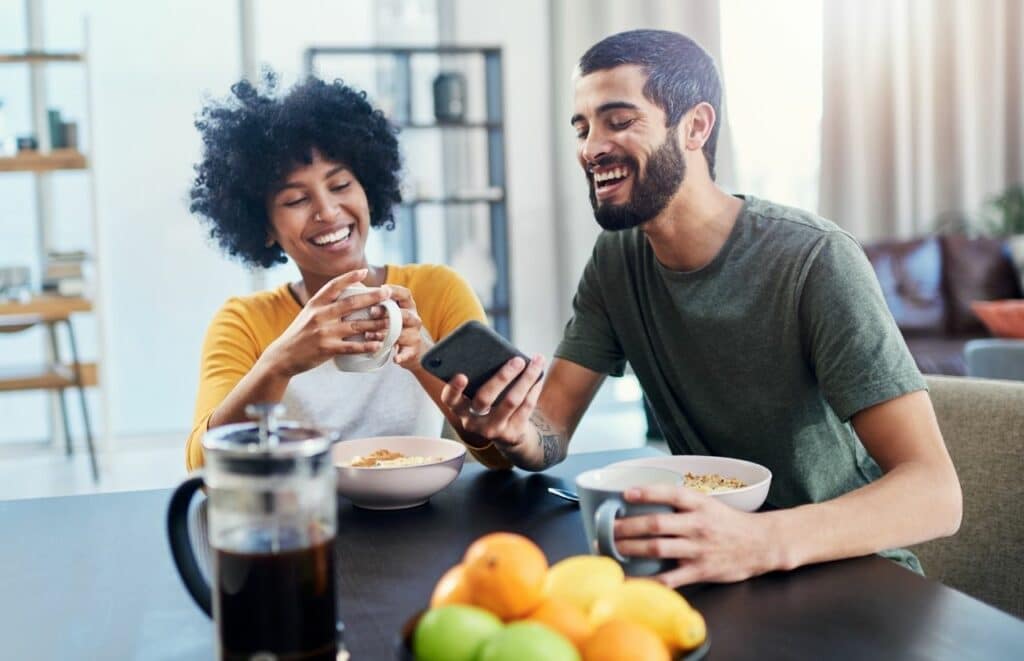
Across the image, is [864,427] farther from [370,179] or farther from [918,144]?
[918,144]

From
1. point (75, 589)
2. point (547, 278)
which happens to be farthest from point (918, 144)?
point (75, 589)

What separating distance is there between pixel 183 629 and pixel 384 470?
0.37 m

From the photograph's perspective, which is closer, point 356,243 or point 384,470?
point 384,470

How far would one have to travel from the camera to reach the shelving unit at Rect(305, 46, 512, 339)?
18.0 feet

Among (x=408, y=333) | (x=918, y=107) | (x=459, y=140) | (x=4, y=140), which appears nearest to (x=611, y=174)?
(x=408, y=333)

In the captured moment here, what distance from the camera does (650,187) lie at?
62.3 inches

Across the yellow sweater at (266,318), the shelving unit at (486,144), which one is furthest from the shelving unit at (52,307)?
the yellow sweater at (266,318)

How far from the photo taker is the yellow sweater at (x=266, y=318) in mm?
1856

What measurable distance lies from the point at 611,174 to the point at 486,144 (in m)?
4.34

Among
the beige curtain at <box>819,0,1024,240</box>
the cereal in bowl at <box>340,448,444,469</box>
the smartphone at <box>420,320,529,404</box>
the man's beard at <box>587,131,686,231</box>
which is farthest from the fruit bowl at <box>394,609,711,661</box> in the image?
the beige curtain at <box>819,0,1024,240</box>

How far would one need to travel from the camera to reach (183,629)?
972 mm

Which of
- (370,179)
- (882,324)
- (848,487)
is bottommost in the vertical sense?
(848,487)

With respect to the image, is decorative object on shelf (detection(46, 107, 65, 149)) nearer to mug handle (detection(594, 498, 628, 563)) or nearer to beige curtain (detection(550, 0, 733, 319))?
beige curtain (detection(550, 0, 733, 319))

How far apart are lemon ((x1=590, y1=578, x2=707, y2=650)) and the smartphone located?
1.53ft
